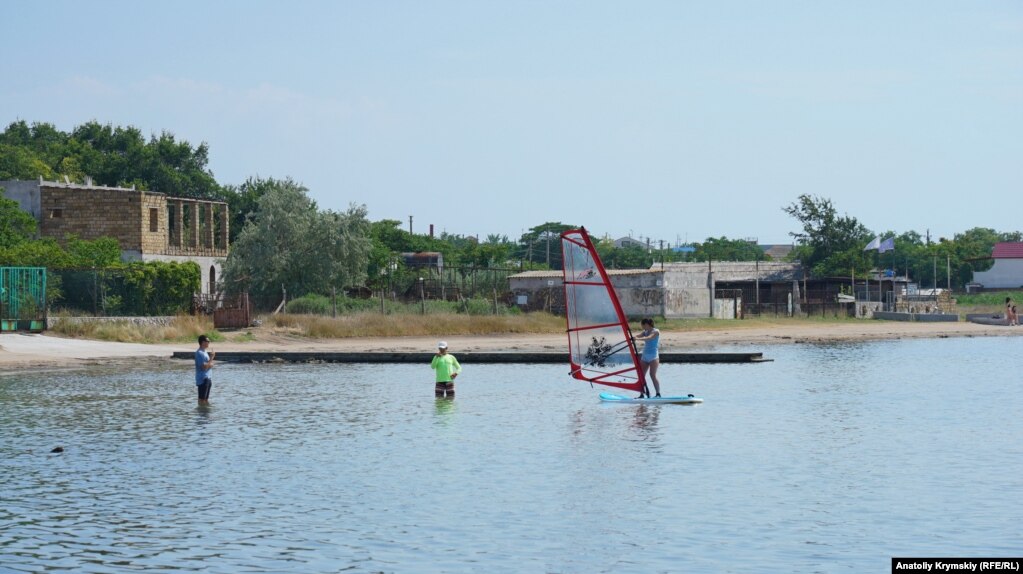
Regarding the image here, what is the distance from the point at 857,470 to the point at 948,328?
50465 millimetres

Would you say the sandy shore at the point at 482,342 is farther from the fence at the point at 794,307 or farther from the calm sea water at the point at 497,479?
the calm sea water at the point at 497,479

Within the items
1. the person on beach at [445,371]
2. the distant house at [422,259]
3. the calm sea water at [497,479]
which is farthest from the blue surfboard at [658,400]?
the distant house at [422,259]

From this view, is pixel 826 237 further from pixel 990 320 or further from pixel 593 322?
pixel 593 322

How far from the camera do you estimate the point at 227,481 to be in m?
18.1

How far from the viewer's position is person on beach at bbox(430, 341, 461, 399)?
27328mm

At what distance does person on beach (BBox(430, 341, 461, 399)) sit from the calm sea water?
0.45 metres

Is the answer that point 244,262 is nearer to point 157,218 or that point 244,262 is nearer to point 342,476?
point 157,218

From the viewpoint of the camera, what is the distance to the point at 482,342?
160ft

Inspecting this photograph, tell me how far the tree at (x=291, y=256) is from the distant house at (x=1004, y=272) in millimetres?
79003

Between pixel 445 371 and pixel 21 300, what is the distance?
21838 mm

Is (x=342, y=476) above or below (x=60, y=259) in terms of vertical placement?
below

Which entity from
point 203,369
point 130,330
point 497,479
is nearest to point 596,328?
point 203,369

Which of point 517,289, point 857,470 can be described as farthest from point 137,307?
point 857,470

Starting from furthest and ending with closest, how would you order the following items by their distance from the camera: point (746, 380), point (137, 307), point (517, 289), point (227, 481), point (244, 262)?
1. point (517, 289)
2. point (244, 262)
3. point (137, 307)
4. point (746, 380)
5. point (227, 481)
